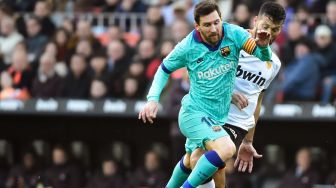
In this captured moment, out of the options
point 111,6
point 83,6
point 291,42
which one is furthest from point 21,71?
point 291,42

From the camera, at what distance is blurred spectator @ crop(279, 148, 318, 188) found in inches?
626

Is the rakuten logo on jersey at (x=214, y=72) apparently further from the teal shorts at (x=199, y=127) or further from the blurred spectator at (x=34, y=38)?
the blurred spectator at (x=34, y=38)

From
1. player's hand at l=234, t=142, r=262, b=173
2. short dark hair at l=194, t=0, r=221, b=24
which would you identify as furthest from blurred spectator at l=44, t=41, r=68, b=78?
short dark hair at l=194, t=0, r=221, b=24

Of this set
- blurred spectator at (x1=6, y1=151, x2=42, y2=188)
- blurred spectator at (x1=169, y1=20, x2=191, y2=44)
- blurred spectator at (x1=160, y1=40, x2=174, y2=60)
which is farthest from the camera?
blurred spectator at (x1=6, y1=151, x2=42, y2=188)

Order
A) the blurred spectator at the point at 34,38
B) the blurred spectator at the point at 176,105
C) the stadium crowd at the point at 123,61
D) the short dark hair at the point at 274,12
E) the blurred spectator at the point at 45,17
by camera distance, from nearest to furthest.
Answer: the short dark hair at the point at 274,12 → the blurred spectator at the point at 176,105 → the stadium crowd at the point at 123,61 → the blurred spectator at the point at 34,38 → the blurred spectator at the point at 45,17

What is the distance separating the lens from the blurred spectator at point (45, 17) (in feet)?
62.3

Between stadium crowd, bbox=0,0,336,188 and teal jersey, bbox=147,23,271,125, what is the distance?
4.79m

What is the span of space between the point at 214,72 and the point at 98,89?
6118 millimetres

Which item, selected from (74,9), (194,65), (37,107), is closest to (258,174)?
(37,107)

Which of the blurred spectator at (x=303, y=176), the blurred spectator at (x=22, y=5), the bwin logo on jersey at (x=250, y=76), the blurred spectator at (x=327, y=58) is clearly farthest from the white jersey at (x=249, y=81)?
the blurred spectator at (x=22, y=5)

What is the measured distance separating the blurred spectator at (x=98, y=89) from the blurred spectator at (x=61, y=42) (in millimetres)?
1308

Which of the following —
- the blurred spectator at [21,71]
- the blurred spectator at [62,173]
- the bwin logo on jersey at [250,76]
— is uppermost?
the bwin logo on jersey at [250,76]

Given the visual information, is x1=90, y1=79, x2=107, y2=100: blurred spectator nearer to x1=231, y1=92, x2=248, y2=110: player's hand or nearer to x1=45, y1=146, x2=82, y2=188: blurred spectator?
x1=45, y1=146, x2=82, y2=188: blurred spectator

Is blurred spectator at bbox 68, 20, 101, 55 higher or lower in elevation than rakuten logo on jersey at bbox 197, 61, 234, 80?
lower
